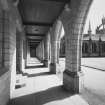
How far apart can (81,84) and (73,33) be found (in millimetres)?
2342

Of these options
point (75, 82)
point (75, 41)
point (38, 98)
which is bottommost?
point (38, 98)

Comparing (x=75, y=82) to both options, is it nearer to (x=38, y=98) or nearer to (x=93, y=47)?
(x=38, y=98)

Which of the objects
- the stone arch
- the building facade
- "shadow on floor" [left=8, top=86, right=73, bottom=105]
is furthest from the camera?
the building facade

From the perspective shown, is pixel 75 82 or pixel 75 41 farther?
pixel 75 41

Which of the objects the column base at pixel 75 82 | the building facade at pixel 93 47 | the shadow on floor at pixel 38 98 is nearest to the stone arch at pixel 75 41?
the column base at pixel 75 82

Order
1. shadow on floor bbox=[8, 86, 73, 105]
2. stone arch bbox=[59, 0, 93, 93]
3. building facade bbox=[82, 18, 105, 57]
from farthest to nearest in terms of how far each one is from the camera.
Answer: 1. building facade bbox=[82, 18, 105, 57]
2. stone arch bbox=[59, 0, 93, 93]
3. shadow on floor bbox=[8, 86, 73, 105]

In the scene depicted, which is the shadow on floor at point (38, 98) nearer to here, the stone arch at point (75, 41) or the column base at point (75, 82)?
the column base at point (75, 82)

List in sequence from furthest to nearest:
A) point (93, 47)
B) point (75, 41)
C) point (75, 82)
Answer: point (93, 47) → point (75, 41) → point (75, 82)

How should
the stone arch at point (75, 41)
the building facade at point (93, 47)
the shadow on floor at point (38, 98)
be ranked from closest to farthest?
the shadow on floor at point (38, 98)
the stone arch at point (75, 41)
the building facade at point (93, 47)

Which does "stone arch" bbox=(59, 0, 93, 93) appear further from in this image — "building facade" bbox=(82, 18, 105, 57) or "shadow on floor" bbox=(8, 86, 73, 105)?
"building facade" bbox=(82, 18, 105, 57)

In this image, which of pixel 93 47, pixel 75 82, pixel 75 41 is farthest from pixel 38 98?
pixel 93 47

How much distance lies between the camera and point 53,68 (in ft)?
27.1

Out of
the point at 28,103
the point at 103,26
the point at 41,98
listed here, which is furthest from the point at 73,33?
the point at 103,26

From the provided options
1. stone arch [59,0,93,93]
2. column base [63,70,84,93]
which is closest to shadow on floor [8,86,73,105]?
column base [63,70,84,93]
